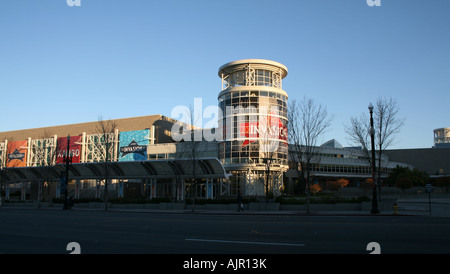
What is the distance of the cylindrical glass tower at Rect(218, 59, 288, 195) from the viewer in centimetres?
5353

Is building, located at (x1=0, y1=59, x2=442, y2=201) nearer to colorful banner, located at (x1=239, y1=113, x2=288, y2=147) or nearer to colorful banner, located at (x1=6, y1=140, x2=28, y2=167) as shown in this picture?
colorful banner, located at (x1=239, y1=113, x2=288, y2=147)

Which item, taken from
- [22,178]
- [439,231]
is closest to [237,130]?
[22,178]

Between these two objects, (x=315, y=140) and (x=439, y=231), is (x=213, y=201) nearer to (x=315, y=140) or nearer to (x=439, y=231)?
(x=315, y=140)

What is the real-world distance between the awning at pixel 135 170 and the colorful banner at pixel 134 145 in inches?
782

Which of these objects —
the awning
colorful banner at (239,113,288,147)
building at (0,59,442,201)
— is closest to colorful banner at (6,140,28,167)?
building at (0,59,442,201)

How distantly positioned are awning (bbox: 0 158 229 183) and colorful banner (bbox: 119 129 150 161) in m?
19.9

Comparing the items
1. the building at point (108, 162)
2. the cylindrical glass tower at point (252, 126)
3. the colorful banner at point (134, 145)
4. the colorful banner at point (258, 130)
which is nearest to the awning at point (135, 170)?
the building at point (108, 162)

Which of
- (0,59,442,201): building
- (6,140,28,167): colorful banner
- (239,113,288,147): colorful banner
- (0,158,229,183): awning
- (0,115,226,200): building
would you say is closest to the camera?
(0,158,229,183): awning

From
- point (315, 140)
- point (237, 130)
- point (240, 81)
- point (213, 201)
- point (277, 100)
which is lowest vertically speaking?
point (213, 201)

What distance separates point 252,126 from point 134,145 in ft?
95.1
